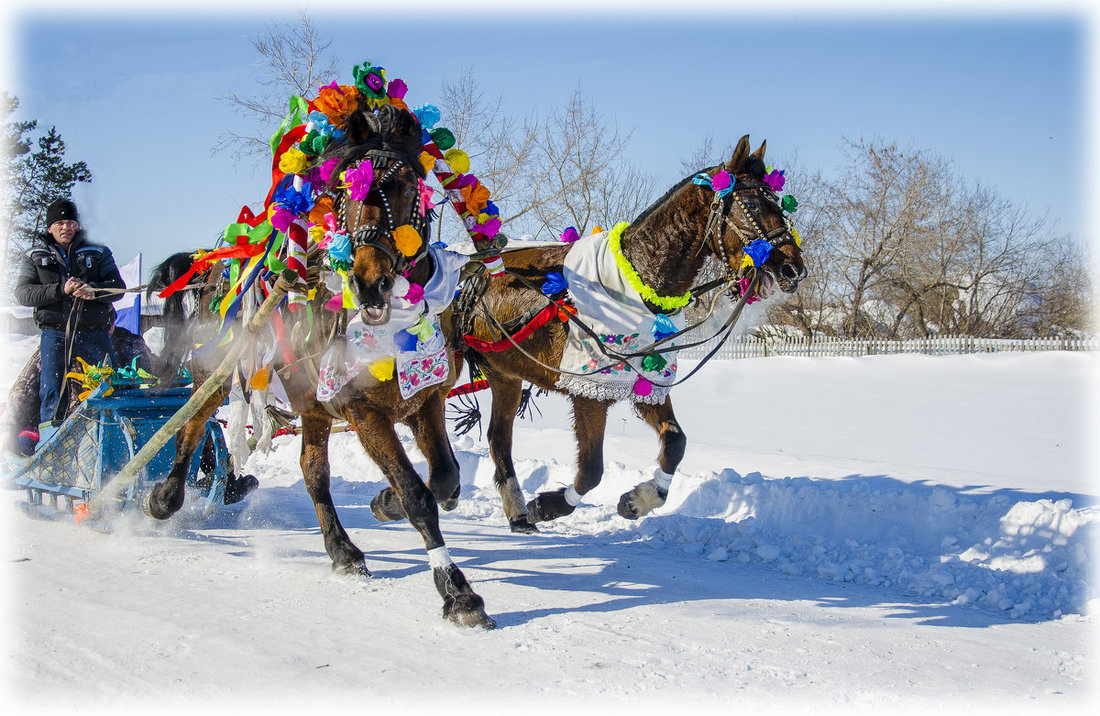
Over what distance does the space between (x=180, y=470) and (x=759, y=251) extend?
398cm

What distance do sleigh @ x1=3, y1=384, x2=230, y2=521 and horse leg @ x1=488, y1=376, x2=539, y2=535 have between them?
6.33 feet

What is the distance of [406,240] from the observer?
12.7ft

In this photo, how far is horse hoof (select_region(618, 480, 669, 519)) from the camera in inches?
213

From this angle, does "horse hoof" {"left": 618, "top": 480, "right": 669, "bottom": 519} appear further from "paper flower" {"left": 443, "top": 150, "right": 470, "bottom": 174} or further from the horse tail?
the horse tail

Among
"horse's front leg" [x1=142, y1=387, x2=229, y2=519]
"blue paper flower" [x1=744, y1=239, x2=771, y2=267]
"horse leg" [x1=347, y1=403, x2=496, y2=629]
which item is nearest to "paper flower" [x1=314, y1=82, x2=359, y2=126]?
"horse leg" [x1=347, y1=403, x2=496, y2=629]

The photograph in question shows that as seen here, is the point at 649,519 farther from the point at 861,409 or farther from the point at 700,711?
the point at 861,409

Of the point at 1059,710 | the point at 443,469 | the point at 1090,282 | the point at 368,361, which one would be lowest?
the point at 1059,710

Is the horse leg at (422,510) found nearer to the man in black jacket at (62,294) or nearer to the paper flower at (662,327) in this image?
the paper flower at (662,327)

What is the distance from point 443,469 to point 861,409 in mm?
9695

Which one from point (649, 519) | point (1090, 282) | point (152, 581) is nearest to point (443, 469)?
point (152, 581)

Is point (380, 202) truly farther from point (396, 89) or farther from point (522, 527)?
point (522, 527)

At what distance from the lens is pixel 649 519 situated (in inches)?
255

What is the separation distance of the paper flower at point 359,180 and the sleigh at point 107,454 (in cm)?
298

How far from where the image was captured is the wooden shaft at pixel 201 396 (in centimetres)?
438
